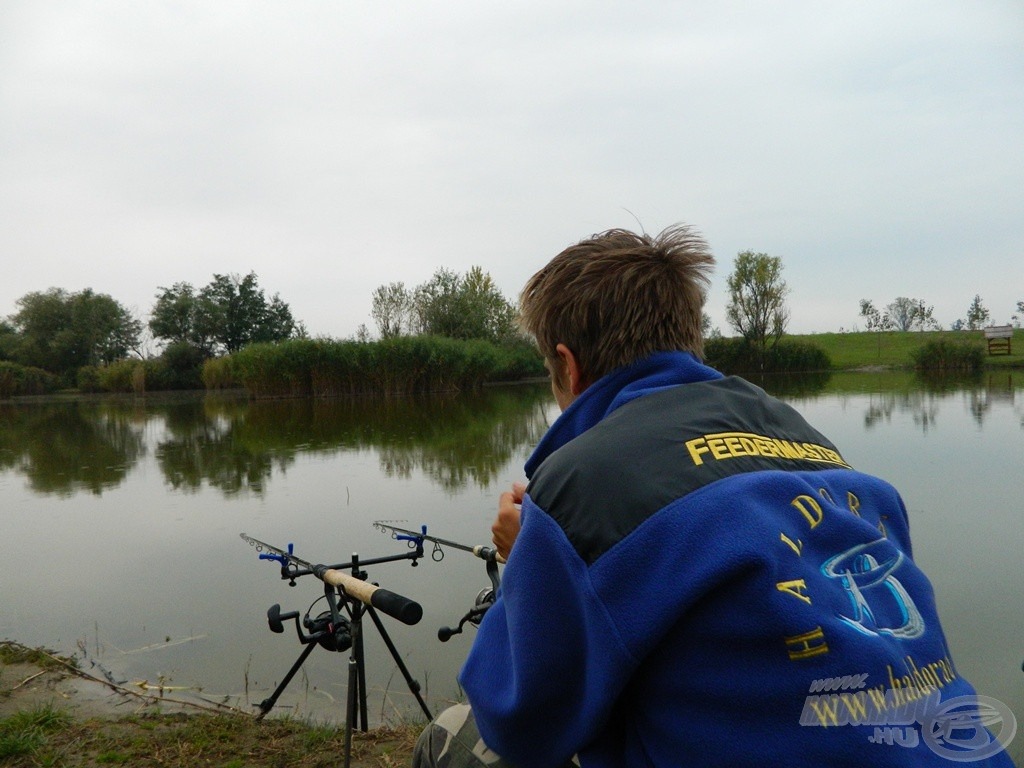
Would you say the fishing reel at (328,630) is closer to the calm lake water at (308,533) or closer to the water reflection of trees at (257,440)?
the calm lake water at (308,533)

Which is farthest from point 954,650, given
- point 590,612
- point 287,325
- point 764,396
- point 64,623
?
point 287,325

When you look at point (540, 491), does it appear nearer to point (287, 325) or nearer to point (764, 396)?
point (764, 396)

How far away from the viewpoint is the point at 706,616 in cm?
103

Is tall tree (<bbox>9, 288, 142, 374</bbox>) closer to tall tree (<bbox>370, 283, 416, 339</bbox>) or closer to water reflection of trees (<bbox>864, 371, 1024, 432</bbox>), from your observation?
tall tree (<bbox>370, 283, 416, 339</bbox>)

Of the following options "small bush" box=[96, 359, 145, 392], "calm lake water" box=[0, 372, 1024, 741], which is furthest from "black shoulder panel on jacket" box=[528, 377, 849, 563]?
"small bush" box=[96, 359, 145, 392]

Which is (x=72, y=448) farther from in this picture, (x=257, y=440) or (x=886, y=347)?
(x=886, y=347)

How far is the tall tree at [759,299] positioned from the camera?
39438 mm

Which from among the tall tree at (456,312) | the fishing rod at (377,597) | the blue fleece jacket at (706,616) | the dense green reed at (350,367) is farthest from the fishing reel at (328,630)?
the tall tree at (456,312)

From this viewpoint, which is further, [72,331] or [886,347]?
[886,347]

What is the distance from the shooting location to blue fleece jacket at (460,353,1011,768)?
1.01 m

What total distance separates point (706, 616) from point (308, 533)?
6.58m

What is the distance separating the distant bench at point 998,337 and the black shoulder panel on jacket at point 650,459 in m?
42.8

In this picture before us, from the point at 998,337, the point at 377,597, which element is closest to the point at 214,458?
the point at 377,597

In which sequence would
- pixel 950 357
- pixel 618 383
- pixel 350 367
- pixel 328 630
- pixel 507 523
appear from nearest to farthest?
pixel 618 383
pixel 507 523
pixel 328 630
pixel 350 367
pixel 950 357
